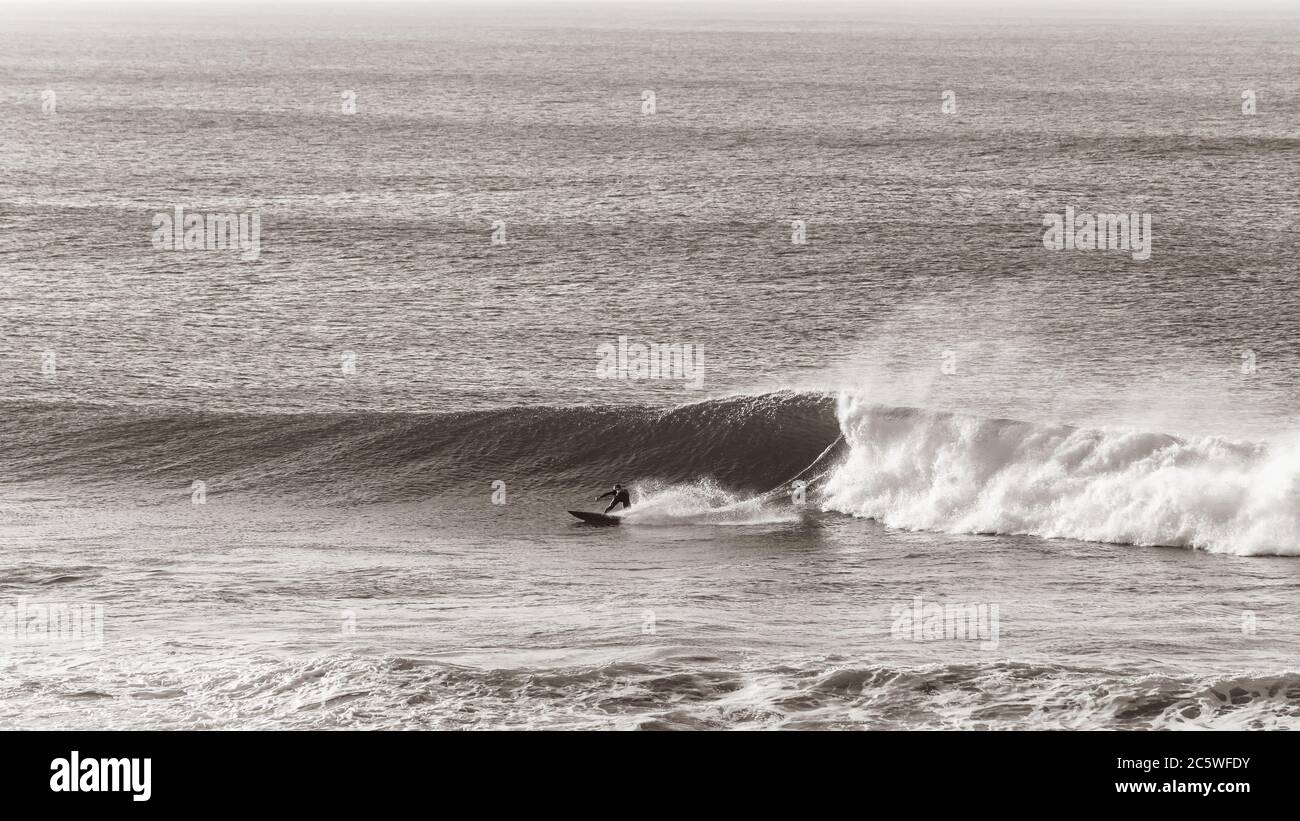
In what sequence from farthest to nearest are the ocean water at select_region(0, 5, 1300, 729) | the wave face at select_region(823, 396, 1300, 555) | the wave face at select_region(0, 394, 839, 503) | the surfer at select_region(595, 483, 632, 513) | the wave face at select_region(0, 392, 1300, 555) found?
the wave face at select_region(0, 394, 839, 503)
the surfer at select_region(595, 483, 632, 513)
the wave face at select_region(0, 392, 1300, 555)
the wave face at select_region(823, 396, 1300, 555)
the ocean water at select_region(0, 5, 1300, 729)

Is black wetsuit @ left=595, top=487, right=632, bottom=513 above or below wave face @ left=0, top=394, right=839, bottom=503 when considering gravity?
below

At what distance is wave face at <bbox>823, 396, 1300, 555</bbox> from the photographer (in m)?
24.9

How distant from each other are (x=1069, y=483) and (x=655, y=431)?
32.0 feet

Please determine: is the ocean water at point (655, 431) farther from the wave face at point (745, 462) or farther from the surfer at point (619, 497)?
the surfer at point (619, 497)

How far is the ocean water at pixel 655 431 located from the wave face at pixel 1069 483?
0.10 metres

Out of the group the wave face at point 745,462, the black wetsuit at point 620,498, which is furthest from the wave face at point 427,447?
the black wetsuit at point 620,498

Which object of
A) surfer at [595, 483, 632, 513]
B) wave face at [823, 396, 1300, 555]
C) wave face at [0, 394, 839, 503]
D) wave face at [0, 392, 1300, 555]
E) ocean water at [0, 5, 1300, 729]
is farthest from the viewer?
wave face at [0, 394, 839, 503]

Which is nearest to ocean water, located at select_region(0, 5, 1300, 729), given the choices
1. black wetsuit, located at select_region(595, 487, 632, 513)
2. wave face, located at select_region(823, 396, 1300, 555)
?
wave face, located at select_region(823, 396, 1300, 555)

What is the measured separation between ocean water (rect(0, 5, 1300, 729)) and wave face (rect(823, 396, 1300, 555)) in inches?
3.8

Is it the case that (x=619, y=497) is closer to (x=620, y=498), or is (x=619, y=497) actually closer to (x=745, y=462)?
(x=620, y=498)

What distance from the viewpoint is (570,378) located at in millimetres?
39000

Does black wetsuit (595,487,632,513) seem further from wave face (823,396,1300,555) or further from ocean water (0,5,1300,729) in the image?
wave face (823,396,1300,555)

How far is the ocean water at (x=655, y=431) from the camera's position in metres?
17.2

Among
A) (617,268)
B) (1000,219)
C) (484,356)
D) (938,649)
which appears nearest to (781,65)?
(1000,219)
